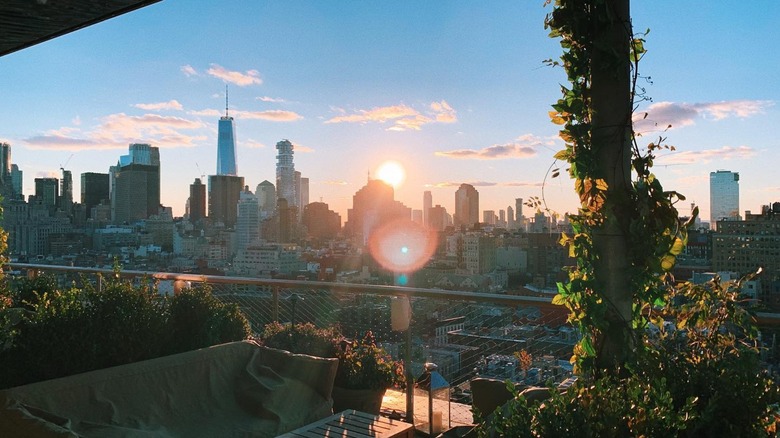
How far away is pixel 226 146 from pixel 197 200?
24.4 m

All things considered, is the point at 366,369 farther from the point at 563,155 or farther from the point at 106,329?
the point at 563,155

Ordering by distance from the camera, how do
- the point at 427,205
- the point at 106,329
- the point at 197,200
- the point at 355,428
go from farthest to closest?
1. the point at 197,200
2. the point at 427,205
3. the point at 106,329
4. the point at 355,428

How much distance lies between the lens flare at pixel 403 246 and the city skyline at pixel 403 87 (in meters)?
1.06

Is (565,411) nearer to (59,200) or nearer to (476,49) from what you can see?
(476,49)

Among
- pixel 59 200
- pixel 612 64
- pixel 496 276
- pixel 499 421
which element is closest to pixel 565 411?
pixel 499 421

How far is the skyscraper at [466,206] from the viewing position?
8.83 meters

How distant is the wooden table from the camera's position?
2871mm

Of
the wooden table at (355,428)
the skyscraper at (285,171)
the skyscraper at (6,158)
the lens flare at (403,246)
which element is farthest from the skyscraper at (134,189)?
the wooden table at (355,428)

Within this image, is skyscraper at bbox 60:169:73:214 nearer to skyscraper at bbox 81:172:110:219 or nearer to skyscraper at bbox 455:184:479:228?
skyscraper at bbox 81:172:110:219

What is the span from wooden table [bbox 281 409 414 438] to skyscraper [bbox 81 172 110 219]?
1206 cm

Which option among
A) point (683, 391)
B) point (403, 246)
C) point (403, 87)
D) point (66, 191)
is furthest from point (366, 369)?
point (66, 191)

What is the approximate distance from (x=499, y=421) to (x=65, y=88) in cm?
938

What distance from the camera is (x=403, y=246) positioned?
328 inches

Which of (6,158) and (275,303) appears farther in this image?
(6,158)
